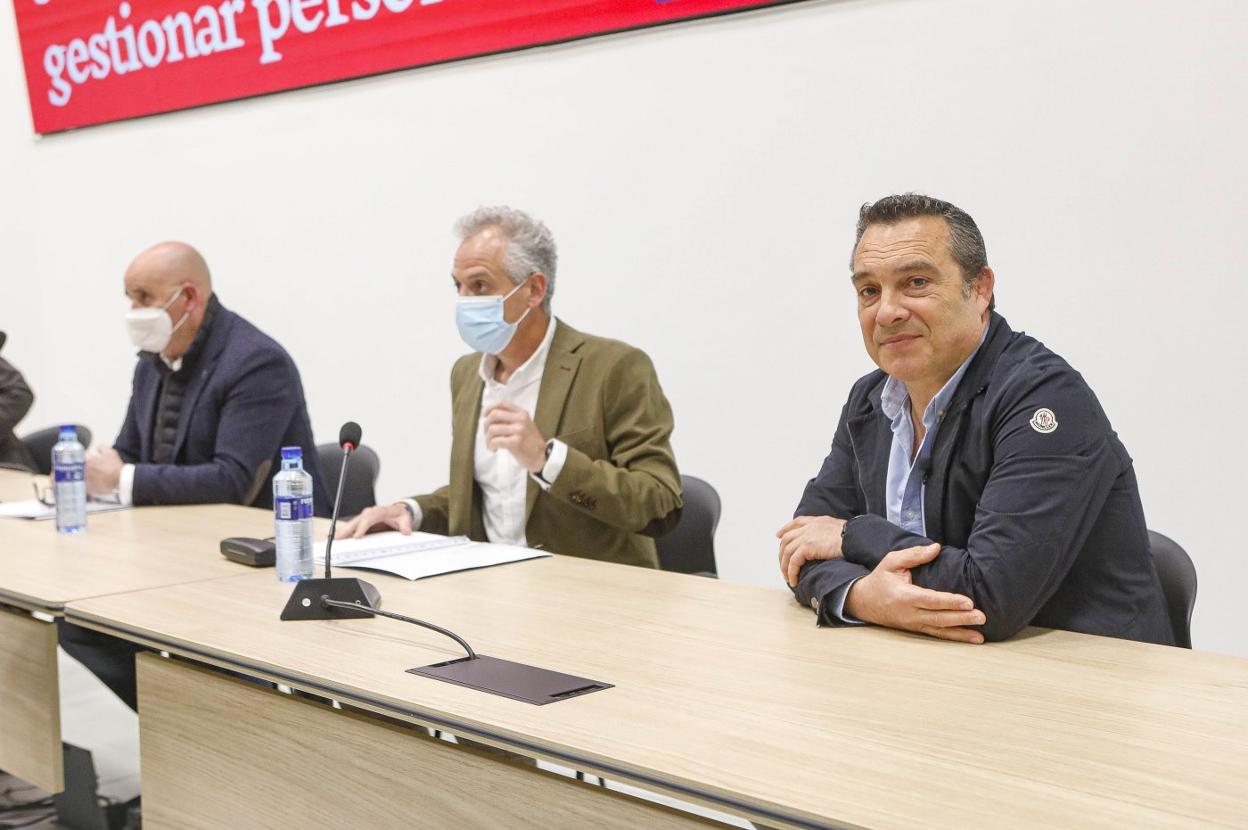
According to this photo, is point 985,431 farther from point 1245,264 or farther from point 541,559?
point 1245,264

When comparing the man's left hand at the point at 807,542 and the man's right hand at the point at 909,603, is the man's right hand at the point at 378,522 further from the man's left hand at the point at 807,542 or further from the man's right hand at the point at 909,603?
the man's right hand at the point at 909,603

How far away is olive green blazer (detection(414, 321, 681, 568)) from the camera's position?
2580 mm

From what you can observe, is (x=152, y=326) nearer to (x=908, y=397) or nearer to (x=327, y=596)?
(x=327, y=596)

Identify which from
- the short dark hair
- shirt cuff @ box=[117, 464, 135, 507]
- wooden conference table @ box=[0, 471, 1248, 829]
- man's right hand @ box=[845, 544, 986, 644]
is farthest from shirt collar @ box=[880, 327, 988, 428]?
shirt cuff @ box=[117, 464, 135, 507]

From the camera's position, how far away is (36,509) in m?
2.89

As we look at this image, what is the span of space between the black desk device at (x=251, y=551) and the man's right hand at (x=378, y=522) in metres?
0.19

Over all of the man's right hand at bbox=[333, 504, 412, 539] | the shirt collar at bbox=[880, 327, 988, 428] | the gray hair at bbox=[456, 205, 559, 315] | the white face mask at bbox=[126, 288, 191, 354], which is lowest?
the man's right hand at bbox=[333, 504, 412, 539]

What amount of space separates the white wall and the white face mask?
1.19 m

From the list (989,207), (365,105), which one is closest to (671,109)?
(989,207)

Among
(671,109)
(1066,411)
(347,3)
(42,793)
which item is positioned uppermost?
(347,3)

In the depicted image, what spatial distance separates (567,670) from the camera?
5.05ft

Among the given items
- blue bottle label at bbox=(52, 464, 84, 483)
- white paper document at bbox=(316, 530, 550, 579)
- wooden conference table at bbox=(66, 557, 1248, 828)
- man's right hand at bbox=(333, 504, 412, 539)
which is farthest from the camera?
blue bottle label at bbox=(52, 464, 84, 483)

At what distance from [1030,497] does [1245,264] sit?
144 centimetres

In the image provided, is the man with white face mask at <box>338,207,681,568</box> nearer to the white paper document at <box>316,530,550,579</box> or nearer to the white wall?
the white paper document at <box>316,530,550,579</box>
